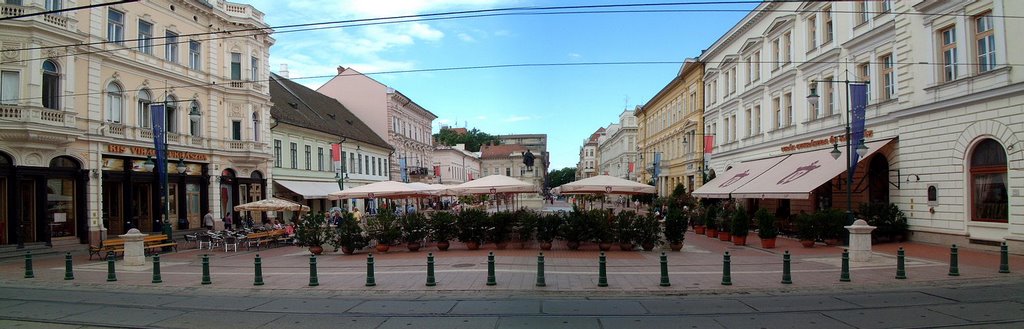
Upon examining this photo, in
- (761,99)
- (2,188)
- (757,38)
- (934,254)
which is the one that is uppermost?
(757,38)

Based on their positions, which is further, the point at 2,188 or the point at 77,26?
the point at 77,26

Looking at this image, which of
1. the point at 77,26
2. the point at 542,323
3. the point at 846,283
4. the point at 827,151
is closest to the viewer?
the point at 542,323

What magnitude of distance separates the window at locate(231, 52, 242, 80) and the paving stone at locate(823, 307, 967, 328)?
31426 mm

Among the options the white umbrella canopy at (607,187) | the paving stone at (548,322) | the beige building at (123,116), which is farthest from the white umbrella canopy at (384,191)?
the paving stone at (548,322)

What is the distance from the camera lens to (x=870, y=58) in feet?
74.6

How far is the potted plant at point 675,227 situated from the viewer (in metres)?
18.9

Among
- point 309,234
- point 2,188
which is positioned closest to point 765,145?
point 309,234

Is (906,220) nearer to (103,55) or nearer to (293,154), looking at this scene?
(103,55)

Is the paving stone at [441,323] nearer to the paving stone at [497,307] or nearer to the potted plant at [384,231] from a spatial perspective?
the paving stone at [497,307]

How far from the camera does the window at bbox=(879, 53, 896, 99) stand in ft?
71.8

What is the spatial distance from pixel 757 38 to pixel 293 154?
95.7ft

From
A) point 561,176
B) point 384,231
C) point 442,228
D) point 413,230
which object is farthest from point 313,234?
point 561,176

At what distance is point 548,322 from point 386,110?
166 feet

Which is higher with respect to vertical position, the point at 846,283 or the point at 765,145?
the point at 765,145
